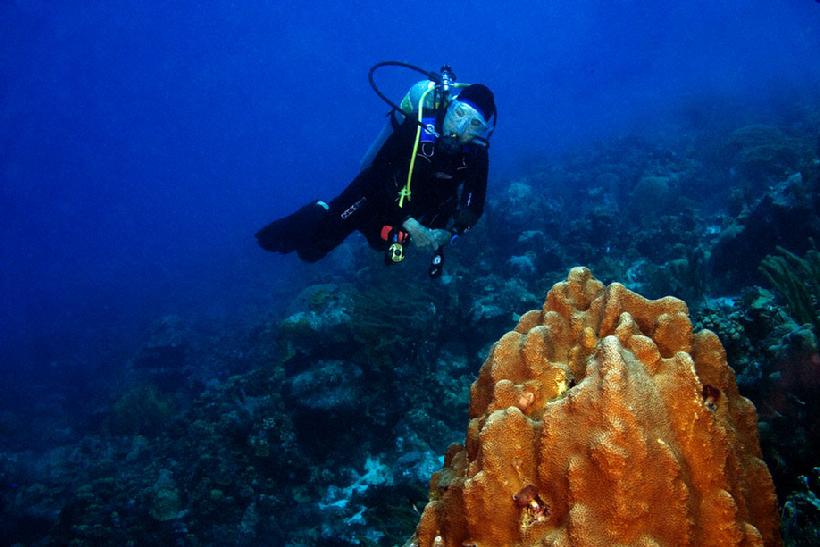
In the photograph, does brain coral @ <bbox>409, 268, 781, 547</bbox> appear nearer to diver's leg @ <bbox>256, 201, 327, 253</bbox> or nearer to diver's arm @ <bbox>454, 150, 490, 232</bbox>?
diver's arm @ <bbox>454, 150, 490, 232</bbox>

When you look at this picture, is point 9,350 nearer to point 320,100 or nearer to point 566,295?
point 566,295

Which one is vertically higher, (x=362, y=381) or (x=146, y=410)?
(x=146, y=410)

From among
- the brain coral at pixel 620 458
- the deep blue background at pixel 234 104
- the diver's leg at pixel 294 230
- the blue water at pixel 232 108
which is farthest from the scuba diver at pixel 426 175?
the deep blue background at pixel 234 104

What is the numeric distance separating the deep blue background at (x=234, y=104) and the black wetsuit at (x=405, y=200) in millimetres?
17001

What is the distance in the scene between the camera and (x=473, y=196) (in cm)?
540

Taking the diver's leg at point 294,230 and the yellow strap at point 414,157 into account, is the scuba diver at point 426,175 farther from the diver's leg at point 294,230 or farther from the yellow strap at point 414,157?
the diver's leg at point 294,230

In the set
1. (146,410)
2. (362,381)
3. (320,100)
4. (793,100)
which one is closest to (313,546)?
(362,381)

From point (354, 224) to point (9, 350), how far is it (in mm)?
33332

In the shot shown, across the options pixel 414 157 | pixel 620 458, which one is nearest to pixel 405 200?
pixel 414 157

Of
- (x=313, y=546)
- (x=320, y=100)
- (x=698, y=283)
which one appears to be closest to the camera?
(x=313, y=546)

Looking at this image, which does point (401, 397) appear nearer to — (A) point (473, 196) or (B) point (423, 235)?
(B) point (423, 235)

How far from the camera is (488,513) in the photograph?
1.68 m

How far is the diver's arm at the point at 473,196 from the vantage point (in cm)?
522

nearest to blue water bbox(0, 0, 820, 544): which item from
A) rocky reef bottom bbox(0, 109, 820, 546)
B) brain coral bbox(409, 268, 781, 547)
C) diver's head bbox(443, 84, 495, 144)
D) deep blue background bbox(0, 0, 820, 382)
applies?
deep blue background bbox(0, 0, 820, 382)
